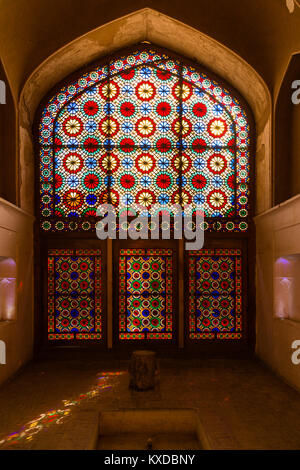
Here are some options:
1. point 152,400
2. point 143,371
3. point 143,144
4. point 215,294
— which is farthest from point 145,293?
point 143,144

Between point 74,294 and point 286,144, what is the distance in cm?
471

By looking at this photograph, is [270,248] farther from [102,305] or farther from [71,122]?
[71,122]

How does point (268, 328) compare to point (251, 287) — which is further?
point (251, 287)

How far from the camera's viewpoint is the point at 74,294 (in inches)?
299

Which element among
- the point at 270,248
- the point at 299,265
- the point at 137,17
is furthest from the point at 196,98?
the point at 299,265

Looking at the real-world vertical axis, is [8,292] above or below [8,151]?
below

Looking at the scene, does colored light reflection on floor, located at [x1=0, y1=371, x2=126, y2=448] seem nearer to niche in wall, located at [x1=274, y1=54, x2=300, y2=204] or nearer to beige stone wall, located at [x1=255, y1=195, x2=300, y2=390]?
A: beige stone wall, located at [x1=255, y1=195, x2=300, y2=390]

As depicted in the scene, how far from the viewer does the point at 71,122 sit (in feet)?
25.4

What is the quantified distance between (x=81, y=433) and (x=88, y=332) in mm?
3314

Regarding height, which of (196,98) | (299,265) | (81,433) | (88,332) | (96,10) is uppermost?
(96,10)

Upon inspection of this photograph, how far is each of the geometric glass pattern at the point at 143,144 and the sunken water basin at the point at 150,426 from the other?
12.2ft

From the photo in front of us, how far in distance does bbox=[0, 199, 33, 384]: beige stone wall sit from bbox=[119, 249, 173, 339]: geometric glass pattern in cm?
168

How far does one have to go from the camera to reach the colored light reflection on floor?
164 inches

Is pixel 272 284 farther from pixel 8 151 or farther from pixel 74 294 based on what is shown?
pixel 8 151
